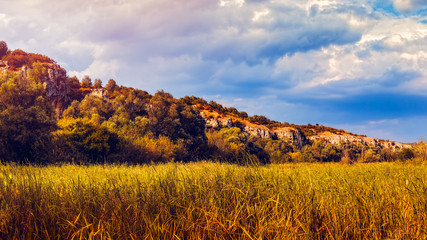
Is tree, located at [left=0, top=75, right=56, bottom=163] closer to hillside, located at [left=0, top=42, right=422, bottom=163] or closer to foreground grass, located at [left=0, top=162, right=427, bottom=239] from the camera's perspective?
hillside, located at [left=0, top=42, right=422, bottom=163]

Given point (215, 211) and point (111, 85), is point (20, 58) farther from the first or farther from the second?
point (215, 211)

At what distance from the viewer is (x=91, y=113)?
128 feet

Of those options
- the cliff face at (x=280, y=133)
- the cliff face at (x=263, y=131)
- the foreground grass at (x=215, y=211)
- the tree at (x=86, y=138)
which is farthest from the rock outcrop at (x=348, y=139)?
the foreground grass at (x=215, y=211)

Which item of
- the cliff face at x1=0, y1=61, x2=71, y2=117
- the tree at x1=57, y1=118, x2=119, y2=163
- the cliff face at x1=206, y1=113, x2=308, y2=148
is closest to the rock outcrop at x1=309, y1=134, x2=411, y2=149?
the cliff face at x1=206, y1=113, x2=308, y2=148

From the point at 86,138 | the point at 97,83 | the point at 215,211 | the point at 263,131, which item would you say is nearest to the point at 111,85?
the point at 97,83

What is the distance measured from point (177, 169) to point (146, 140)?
83.3 ft

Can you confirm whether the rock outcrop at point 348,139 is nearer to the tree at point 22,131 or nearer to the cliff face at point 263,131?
the cliff face at point 263,131

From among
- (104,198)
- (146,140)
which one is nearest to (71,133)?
(146,140)

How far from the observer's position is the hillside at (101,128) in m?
24.0

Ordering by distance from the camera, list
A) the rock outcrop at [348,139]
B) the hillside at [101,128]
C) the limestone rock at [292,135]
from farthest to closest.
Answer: the rock outcrop at [348,139] → the limestone rock at [292,135] → the hillside at [101,128]

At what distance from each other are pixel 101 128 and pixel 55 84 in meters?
29.3

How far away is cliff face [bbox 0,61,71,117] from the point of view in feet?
159

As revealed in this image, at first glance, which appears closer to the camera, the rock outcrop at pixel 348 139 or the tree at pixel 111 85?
the tree at pixel 111 85

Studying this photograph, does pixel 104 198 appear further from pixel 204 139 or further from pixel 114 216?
pixel 204 139
